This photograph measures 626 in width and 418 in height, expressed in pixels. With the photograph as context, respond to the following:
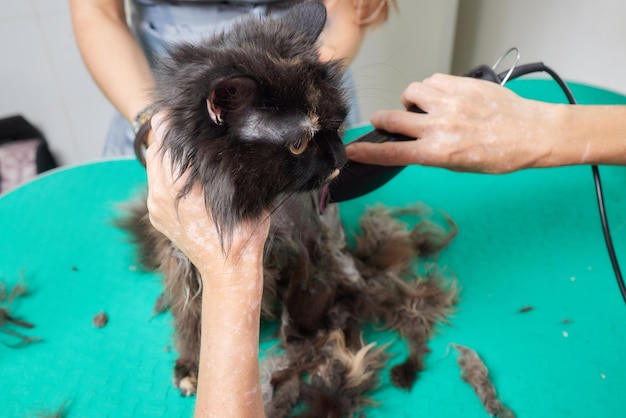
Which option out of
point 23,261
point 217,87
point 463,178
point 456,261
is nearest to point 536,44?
point 463,178

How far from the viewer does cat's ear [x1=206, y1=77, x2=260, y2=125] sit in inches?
21.7

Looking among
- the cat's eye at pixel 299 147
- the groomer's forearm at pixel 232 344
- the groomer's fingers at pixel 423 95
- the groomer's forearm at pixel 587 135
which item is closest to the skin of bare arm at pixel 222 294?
the groomer's forearm at pixel 232 344

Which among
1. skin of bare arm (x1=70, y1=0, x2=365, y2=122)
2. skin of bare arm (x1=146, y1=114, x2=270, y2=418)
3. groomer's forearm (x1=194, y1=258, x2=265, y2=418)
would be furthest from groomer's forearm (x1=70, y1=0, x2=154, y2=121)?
groomer's forearm (x1=194, y1=258, x2=265, y2=418)

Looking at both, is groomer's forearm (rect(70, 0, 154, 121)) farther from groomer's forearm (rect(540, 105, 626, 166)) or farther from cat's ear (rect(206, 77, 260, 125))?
groomer's forearm (rect(540, 105, 626, 166))

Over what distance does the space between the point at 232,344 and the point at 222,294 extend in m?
0.07

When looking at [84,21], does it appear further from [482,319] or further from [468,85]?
[482,319]

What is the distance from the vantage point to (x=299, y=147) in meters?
0.63

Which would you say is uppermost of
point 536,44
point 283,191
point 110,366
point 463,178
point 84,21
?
point 84,21

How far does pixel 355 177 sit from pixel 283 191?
22cm

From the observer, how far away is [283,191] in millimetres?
685

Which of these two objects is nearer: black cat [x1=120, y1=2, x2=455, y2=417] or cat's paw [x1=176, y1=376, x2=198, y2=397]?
black cat [x1=120, y1=2, x2=455, y2=417]

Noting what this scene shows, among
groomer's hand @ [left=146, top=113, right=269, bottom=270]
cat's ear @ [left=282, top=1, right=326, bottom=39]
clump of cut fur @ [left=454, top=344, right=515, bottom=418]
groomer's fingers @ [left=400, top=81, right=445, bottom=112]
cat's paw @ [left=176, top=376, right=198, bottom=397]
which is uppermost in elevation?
cat's ear @ [left=282, top=1, right=326, bottom=39]

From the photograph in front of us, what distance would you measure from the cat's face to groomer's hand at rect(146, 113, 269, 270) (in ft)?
0.07

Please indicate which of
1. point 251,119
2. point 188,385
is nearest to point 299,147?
point 251,119
